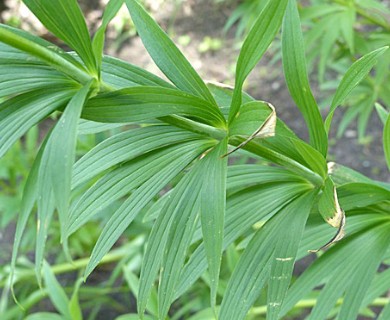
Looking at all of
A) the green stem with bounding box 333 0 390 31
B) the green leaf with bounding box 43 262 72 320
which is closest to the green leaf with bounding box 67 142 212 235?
the green leaf with bounding box 43 262 72 320

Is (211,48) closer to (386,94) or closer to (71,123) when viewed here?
(386,94)

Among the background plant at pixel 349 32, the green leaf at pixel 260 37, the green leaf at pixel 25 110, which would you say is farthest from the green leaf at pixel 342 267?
the background plant at pixel 349 32

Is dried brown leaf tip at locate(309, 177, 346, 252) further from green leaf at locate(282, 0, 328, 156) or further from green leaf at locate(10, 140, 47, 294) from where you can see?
green leaf at locate(10, 140, 47, 294)

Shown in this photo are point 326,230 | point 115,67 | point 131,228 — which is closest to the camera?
point 115,67

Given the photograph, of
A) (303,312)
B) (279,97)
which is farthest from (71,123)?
(279,97)

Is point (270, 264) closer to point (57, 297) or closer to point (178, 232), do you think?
point (178, 232)

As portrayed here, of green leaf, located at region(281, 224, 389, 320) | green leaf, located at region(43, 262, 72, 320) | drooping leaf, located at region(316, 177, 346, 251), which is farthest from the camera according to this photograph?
green leaf, located at region(43, 262, 72, 320)
